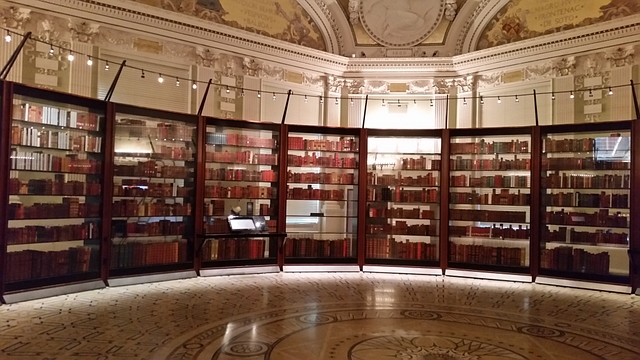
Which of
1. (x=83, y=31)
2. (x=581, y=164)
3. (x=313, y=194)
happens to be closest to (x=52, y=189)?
(x=83, y=31)

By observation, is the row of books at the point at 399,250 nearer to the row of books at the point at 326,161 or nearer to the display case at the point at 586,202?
the row of books at the point at 326,161

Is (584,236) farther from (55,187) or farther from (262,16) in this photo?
(55,187)

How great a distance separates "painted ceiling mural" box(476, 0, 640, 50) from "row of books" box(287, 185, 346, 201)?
18.4 ft

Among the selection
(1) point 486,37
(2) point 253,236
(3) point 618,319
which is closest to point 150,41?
(2) point 253,236

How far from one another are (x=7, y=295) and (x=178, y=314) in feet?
7.36

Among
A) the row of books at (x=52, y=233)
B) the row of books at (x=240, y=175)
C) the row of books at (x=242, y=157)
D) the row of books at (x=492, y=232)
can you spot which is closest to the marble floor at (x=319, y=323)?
the row of books at (x=52, y=233)

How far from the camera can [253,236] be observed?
834 cm

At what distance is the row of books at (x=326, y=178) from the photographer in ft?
30.2

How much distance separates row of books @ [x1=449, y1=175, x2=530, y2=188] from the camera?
343 inches

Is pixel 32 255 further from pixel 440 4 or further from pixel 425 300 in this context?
pixel 440 4

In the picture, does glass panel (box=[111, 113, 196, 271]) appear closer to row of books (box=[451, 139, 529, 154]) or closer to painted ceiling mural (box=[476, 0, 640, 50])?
row of books (box=[451, 139, 529, 154])

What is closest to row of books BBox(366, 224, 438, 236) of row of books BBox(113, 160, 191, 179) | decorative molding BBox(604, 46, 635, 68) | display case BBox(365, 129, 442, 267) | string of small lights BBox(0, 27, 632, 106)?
display case BBox(365, 129, 442, 267)

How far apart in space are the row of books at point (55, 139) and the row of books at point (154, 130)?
470 mm

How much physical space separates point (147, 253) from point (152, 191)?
104 cm
